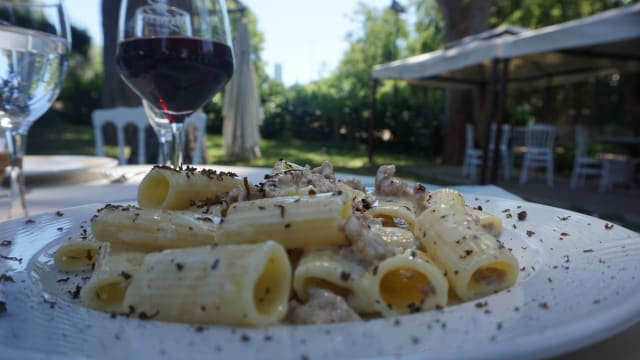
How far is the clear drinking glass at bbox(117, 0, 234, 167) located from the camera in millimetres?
1089

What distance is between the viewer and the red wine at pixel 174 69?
1.09m

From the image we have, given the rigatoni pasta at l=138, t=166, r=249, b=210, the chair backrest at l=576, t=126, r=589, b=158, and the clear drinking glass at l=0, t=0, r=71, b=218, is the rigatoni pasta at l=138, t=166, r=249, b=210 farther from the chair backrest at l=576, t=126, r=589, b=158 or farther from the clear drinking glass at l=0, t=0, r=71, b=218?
the chair backrest at l=576, t=126, r=589, b=158

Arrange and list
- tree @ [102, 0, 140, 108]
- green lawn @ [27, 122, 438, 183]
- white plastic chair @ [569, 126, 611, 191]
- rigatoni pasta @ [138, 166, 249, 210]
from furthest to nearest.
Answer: green lawn @ [27, 122, 438, 183], white plastic chair @ [569, 126, 611, 191], tree @ [102, 0, 140, 108], rigatoni pasta @ [138, 166, 249, 210]

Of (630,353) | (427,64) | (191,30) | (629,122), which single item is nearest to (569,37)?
(427,64)

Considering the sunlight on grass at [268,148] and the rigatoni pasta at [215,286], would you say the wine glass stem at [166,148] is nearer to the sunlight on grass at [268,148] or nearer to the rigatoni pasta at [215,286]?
the rigatoni pasta at [215,286]

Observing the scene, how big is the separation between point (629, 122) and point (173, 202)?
1227 centimetres

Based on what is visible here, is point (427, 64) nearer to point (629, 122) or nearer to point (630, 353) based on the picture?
point (629, 122)

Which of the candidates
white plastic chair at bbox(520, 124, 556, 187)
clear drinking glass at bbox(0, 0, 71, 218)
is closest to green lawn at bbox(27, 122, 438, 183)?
white plastic chair at bbox(520, 124, 556, 187)

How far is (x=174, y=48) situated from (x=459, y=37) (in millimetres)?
9408

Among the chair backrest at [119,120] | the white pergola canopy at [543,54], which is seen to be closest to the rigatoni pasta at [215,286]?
the chair backrest at [119,120]

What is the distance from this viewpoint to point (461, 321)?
448 mm

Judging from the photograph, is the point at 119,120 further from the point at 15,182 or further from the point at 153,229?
the point at 153,229

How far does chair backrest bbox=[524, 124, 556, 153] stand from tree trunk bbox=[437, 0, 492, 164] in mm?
1806

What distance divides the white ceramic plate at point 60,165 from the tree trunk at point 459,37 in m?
8.93
